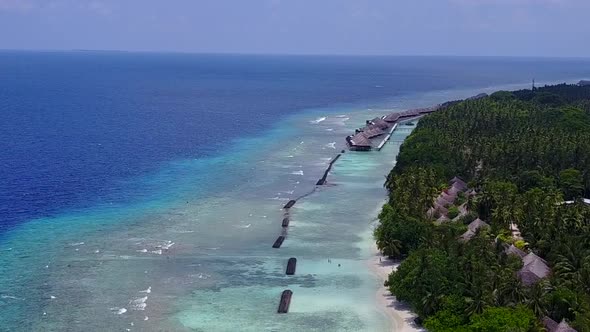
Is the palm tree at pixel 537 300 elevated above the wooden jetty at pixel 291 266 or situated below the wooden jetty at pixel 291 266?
above

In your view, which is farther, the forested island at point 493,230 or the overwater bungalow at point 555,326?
the forested island at point 493,230

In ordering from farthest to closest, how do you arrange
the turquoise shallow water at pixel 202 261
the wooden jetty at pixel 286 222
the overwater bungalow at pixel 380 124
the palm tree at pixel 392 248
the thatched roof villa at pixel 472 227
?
the overwater bungalow at pixel 380 124 → the wooden jetty at pixel 286 222 → the palm tree at pixel 392 248 → the thatched roof villa at pixel 472 227 → the turquoise shallow water at pixel 202 261

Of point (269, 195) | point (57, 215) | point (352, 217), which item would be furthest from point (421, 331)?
point (57, 215)

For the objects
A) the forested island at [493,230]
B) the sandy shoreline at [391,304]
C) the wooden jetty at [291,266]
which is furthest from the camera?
the wooden jetty at [291,266]

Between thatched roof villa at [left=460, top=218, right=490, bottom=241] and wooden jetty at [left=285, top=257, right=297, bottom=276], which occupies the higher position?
thatched roof villa at [left=460, top=218, right=490, bottom=241]

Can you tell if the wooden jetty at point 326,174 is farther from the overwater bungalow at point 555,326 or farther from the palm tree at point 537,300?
the overwater bungalow at point 555,326

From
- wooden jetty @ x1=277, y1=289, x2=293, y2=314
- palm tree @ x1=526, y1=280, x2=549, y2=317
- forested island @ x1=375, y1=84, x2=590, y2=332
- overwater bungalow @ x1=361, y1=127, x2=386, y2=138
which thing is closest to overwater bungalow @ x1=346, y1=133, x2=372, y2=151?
overwater bungalow @ x1=361, y1=127, x2=386, y2=138

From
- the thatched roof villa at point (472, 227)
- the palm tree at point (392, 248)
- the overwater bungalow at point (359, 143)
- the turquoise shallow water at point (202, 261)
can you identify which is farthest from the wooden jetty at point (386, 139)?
the palm tree at point (392, 248)

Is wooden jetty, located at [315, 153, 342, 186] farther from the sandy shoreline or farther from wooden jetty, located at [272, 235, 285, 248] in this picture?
the sandy shoreline

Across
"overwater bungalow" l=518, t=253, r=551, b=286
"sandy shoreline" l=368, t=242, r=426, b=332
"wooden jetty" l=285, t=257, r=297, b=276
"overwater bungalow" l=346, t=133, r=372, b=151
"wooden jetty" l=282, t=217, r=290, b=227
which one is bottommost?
"sandy shoreline" l=368, t=242, r=426, b=332
